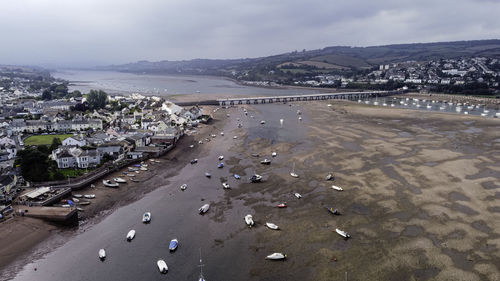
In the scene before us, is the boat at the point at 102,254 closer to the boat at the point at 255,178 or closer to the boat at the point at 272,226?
the boat at the point at 272,226

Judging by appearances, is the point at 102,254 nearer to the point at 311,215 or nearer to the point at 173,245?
the point at 173,245

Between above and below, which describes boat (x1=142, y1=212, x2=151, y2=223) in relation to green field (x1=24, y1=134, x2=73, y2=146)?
below

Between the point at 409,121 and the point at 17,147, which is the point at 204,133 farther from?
the point at 409,121

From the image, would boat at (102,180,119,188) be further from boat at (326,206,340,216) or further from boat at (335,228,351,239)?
boat at (335,228,351,239)

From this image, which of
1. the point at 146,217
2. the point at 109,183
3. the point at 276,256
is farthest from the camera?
the point at 109,183

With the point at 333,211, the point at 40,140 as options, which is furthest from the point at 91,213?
the point at 40,140

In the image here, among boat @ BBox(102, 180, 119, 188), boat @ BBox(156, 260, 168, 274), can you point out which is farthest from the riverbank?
boat @ BBox(156, 260, 168, 274)
